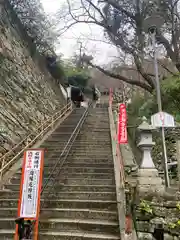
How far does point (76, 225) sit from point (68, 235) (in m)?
0.32

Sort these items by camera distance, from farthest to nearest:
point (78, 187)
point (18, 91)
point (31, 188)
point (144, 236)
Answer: point (18, 91), point (78, 187), point (144, 236), point (31, 188)

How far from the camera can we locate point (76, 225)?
4988 mm

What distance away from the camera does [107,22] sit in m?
15.0

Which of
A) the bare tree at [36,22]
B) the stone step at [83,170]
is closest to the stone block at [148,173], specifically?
the stone step at [83,170]

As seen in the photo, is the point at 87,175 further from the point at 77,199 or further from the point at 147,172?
the point at 147,172

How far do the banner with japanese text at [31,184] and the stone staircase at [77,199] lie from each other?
3.96 feet

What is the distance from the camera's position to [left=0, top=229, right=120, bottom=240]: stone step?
4574 mm

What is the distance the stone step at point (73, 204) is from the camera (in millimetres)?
5520

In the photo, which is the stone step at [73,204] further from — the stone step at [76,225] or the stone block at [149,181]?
the stone block at [149,181]

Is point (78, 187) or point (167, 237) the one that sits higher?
point (78, 187)

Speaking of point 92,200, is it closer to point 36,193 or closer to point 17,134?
point 36,193

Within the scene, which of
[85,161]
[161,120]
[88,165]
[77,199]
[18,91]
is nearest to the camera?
[161,120]

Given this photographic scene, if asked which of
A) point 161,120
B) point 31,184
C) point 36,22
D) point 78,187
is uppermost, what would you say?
point 36,22

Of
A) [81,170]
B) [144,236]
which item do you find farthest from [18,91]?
[144,236]
